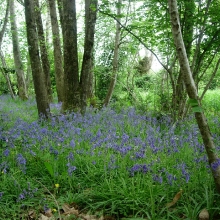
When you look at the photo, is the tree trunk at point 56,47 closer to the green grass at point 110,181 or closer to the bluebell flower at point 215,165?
the green grass at point 110,181

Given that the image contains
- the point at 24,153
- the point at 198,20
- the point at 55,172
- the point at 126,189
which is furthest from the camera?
the point at 198,20

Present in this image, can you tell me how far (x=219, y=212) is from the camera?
2.51m

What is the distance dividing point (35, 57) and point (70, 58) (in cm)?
93

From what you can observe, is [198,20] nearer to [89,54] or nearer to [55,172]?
[89,54]

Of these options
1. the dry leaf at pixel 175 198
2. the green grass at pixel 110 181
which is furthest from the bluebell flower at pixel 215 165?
the dry leaf at pixel 175 198

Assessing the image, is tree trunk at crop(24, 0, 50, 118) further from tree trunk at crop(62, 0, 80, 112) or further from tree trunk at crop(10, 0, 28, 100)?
tree trunk at crop(10, 0, 28, 100)

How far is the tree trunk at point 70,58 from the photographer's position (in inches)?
260

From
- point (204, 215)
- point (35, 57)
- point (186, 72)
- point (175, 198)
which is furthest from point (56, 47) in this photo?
point (204, 215)

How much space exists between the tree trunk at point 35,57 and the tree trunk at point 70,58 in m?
0.68

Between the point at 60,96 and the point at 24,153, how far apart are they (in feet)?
21.6

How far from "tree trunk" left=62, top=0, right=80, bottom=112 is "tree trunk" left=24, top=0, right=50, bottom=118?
A: 2.22 ft

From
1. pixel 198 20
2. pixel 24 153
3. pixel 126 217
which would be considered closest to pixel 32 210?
pixel 126 217

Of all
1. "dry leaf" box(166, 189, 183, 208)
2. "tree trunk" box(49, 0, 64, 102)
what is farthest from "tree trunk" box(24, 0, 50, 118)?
"dry leaf" box(166, 189, 183, 208)

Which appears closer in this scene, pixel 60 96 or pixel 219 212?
pixel 219 212
